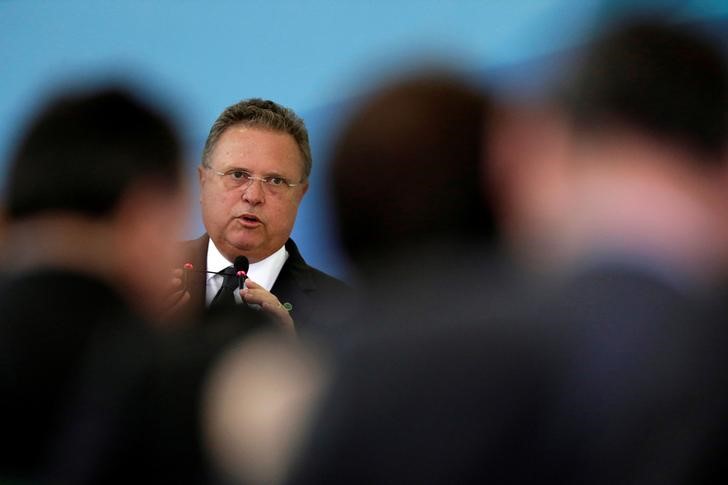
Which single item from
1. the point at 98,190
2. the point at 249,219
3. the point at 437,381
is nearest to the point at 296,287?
the point at 249,219

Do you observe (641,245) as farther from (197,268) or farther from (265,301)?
(197,268)

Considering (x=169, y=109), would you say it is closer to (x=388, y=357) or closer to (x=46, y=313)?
(x=46, y=313)

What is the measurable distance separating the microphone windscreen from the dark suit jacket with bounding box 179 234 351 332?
7 centimetres

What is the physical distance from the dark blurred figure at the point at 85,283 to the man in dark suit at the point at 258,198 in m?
0.83

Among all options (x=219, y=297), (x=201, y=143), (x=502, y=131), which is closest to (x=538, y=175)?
(x=502, y=131)

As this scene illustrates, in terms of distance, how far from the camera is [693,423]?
0.70 m

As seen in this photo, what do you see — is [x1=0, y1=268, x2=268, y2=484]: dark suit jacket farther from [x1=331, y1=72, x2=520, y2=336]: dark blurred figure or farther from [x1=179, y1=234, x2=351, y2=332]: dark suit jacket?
[x1=179, y1=234, x2=351, y2=332]: dark suit jacket

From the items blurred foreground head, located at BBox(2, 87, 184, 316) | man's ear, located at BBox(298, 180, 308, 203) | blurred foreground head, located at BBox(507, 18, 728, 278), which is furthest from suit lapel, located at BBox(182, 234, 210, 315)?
blurred foreground head, located at BBox(507, 18, 728, 278)

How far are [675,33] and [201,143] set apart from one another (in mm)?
2092

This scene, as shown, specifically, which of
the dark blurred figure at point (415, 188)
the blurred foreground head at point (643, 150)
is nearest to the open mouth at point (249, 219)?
the dark blurred figure at point (415, 188)

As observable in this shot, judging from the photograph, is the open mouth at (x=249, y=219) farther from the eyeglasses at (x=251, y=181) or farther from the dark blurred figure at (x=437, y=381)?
the dark blurred figure at (x=437, y=381)

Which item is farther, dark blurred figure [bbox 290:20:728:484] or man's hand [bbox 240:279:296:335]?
man's hand [bbox 240:279:296:335]

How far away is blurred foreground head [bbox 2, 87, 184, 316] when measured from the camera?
1.21 m

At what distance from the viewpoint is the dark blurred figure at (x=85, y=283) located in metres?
1.09
